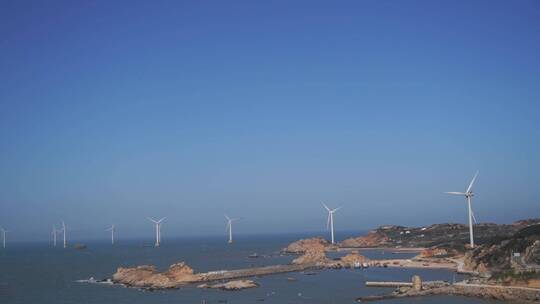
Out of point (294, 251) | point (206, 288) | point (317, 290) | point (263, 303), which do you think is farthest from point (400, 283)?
point (294, 251)

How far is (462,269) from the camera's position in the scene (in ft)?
317

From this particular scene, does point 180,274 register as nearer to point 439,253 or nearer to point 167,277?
point 167,277

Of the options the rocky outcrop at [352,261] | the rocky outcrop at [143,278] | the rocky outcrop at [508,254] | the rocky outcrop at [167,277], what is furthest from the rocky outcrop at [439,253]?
the rocky outcrop at [143,278]

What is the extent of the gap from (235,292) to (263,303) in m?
11.5

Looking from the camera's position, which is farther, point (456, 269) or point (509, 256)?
point (456, 269)

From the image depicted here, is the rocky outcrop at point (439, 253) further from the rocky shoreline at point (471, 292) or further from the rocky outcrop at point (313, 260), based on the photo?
the rocky shoreline at point (471, 292)

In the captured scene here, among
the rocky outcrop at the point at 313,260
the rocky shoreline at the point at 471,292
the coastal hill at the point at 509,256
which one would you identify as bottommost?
the rocky outcrop at the point at 313,260

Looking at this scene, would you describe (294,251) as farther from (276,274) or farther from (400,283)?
(400,283)

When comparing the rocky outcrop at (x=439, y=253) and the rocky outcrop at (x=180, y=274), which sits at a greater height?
the rocky outcrop at (x=180, y=274)

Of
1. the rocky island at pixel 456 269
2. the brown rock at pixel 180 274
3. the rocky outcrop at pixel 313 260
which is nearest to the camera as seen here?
the rocky island at pixel 456 269

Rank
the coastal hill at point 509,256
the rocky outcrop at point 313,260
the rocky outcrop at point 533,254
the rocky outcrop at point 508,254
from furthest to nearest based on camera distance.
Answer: the rocky outcrop at point 313,260, the rocky outcrop at point 508,254, the rocky outcrop at point 533,254, the coastal hill at point 509,256

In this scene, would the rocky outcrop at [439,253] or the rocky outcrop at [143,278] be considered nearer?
the rocky outcrop at [143,278]

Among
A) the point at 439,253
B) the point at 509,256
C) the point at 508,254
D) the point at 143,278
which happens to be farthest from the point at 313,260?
the point at 509,256

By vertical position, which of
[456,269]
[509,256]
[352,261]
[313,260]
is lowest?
[313,260]
